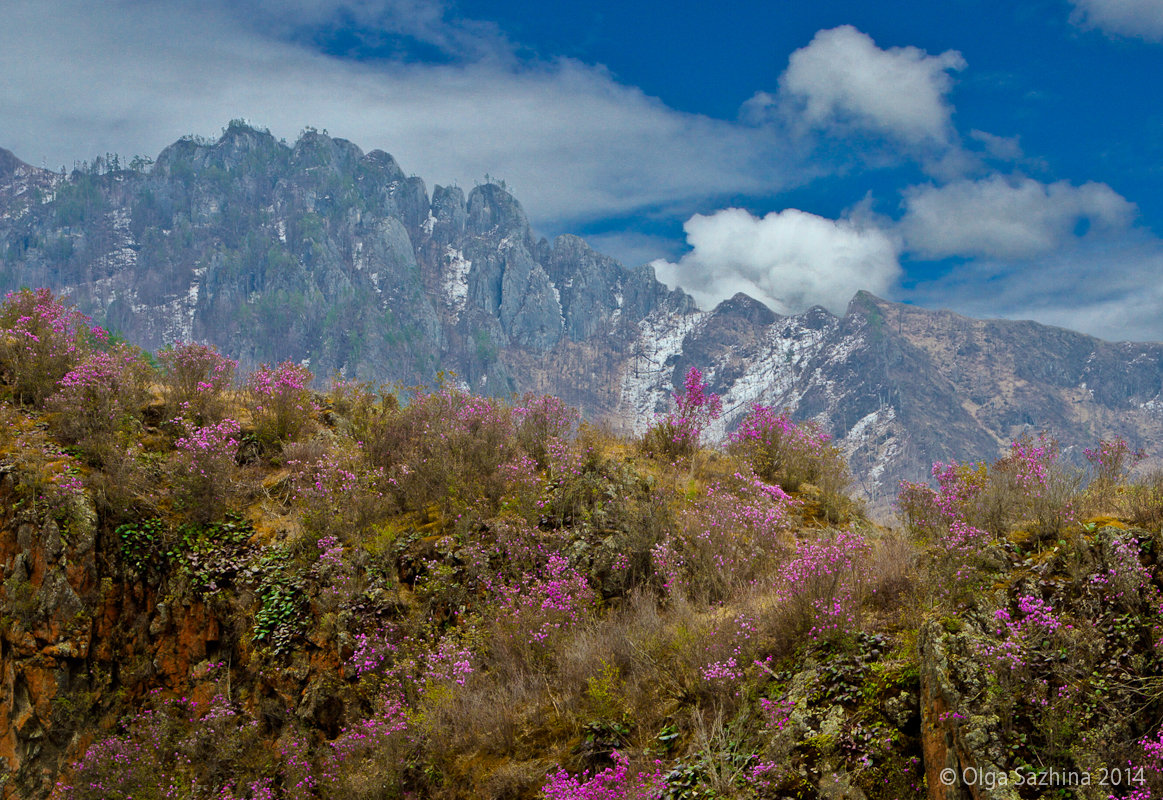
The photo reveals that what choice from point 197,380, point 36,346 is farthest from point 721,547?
point 36,346

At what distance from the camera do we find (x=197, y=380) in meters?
11.8

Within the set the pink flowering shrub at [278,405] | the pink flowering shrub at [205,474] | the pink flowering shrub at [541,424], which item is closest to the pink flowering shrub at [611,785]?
the pink flowering shrub at [541,424]

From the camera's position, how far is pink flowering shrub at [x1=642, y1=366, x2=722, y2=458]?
37.7 ft

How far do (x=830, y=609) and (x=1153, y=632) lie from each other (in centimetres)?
219

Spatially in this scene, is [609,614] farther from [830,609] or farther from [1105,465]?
[1105,465]

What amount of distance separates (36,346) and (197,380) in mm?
2487

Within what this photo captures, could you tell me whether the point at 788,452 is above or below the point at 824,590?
above

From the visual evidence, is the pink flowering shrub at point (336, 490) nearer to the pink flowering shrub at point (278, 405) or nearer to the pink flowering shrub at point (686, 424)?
the pink flowering shrub at point (278, 405)

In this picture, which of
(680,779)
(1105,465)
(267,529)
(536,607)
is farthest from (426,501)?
(1105,465)

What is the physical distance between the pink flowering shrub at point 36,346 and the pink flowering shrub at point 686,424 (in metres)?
10.2

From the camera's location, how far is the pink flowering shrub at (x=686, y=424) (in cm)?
1150

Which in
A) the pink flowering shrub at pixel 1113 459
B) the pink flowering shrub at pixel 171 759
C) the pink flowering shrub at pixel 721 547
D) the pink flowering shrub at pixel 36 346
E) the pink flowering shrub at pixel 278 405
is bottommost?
the pink flowering shrub at pixel 171 759

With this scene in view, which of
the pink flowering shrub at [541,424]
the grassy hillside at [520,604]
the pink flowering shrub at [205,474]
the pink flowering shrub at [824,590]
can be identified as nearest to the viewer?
the grassy hillside at [520,604]

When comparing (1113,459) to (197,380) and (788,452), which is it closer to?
(788,452)
